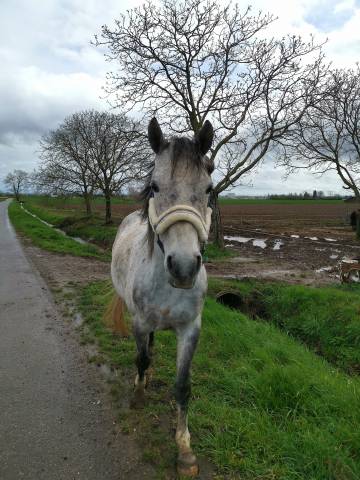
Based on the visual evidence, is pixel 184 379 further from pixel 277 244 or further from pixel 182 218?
pixel 277 244

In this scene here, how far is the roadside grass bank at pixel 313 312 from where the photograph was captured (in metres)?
5.23

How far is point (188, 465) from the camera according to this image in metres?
2.36

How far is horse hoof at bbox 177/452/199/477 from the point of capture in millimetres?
2312

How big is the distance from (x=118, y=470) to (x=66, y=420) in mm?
788

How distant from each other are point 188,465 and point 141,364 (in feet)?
3.07

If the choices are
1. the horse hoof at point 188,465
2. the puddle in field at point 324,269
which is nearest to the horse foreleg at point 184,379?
the horse hoof at point 188,465

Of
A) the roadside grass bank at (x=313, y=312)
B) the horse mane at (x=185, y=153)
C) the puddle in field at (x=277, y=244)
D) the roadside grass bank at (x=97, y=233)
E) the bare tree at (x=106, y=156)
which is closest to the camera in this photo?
the horse mane at (x=185, y=153)

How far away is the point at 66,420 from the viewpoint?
2.87 metres

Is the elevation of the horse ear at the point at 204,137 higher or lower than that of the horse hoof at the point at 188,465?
higher

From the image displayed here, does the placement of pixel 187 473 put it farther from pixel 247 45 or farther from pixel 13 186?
pixel 13 186

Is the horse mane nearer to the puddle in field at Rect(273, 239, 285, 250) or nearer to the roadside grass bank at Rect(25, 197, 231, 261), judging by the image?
the roadside grass bank at Rect(25, 197, 231, 261)

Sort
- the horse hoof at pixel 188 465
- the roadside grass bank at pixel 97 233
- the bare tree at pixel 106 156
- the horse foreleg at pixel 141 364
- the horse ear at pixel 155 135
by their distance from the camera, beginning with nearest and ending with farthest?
the horse ear at pixel 155 135, the horse hoof at pixel 188 465, the horse foreleg at pixel 141 364, the roadside grass bank at pixel 97 233, the bare tree at pixel 106 156

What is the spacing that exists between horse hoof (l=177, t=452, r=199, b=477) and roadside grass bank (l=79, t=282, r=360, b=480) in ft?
0.36

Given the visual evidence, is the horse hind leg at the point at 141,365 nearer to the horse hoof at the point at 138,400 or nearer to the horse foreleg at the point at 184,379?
the horse hoof at the point at 138,400
